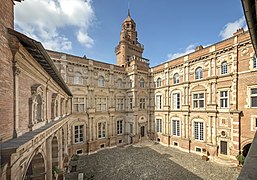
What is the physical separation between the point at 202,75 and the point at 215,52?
3154 millimetres

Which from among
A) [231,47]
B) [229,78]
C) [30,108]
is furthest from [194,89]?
[30,108]

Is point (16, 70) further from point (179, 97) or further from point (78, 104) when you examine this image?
point (179, 97)

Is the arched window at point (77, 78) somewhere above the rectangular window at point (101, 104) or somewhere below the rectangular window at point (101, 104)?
above

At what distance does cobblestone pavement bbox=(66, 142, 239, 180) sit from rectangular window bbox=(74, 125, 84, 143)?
2.30 meters

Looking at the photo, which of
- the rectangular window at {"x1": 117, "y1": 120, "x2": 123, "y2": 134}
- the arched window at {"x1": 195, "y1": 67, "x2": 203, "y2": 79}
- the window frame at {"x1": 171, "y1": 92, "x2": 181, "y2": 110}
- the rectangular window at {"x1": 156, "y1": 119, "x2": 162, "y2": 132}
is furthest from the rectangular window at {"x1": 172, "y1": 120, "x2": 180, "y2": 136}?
the rectangular window at {"x1": 117, "y1": 120, "x2": 123, "y2": 134}

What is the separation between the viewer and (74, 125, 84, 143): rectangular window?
Result: 1762 centimetres

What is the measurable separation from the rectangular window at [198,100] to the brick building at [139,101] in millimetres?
124

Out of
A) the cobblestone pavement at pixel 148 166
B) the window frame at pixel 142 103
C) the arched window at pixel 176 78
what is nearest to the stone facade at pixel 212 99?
the arched window at pixel 176 78

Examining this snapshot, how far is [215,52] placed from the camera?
629 inches

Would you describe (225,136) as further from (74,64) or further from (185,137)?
(74,64)

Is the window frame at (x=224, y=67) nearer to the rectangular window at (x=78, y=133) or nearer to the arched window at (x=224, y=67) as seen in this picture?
the arched window at (x=224, y=67)

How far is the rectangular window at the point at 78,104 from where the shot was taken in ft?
58.4

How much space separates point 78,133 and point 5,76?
16021 mm

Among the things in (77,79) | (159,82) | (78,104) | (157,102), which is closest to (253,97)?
(159,82)
